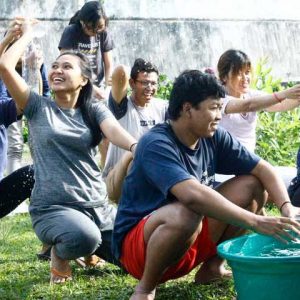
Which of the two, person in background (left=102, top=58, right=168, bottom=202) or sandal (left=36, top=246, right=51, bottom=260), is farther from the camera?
person in background (left=102, top=58, right=168, bottom=202)

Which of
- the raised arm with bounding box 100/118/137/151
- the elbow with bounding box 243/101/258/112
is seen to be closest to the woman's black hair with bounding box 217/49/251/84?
the elbow with bounding box 243/101/258/112

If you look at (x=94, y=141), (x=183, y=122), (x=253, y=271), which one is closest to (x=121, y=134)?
(x=94, y=141)

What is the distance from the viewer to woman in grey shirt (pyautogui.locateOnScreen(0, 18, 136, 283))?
188 inches

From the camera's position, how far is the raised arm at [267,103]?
579cm

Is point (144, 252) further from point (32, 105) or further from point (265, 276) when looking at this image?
point (32, 105)

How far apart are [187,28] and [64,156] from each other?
8980mm

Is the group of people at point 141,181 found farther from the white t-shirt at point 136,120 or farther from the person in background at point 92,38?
the person in background at point 92,38

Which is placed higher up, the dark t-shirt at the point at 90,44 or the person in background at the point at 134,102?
the dark t-shirt at the point at 90,44

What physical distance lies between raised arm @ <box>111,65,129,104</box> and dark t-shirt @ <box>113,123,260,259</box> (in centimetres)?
197

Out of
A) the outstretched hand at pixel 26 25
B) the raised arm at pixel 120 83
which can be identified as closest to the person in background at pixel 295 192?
the raised arm at pixel 120 83

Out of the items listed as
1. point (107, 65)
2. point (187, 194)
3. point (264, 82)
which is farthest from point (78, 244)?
point (264, 82)

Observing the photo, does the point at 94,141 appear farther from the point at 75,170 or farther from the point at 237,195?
the point at 237,195

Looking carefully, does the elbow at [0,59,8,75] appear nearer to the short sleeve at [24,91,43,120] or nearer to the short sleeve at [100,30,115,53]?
the short sleeve at [24,91,43,120]

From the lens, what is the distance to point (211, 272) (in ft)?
15.5
